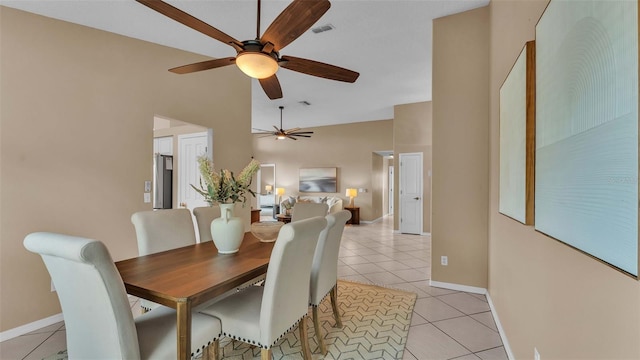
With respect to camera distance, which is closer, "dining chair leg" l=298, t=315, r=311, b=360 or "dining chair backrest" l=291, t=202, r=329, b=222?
"dining chair leg" l=298, t=315, r=311, b=360

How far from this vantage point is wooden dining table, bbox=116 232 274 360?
1278 mm

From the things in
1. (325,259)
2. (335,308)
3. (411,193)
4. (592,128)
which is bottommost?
(335,308)

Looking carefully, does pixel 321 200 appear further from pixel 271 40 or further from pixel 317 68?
pixel 271 40

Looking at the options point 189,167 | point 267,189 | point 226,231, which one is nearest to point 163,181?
point 189,167

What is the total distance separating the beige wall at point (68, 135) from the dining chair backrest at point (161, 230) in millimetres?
996

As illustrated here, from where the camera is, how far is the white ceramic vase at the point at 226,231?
1.95 m

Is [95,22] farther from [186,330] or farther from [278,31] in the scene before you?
[186,330]

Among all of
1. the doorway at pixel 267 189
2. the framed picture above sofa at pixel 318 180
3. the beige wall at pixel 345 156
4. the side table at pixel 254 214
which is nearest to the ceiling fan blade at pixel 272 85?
the side table at pixel 254 214

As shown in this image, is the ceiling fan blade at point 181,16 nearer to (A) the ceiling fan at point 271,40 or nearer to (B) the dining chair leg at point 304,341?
(A) the ceiling fan at point 271,40

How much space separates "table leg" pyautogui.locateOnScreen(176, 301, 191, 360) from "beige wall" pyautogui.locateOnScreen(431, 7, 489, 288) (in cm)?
283

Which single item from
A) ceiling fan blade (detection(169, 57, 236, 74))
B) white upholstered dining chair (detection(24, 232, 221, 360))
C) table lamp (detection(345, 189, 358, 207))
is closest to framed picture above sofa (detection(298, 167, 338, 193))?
table lamp (detection(345, 189, 358, 207))

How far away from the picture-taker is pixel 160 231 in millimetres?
2166

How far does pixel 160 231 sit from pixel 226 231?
0.63 metres

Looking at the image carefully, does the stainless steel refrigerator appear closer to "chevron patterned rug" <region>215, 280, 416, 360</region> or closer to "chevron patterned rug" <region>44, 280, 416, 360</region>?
"chevron patterned rug" <region>44, 280, 416, 360</region>
